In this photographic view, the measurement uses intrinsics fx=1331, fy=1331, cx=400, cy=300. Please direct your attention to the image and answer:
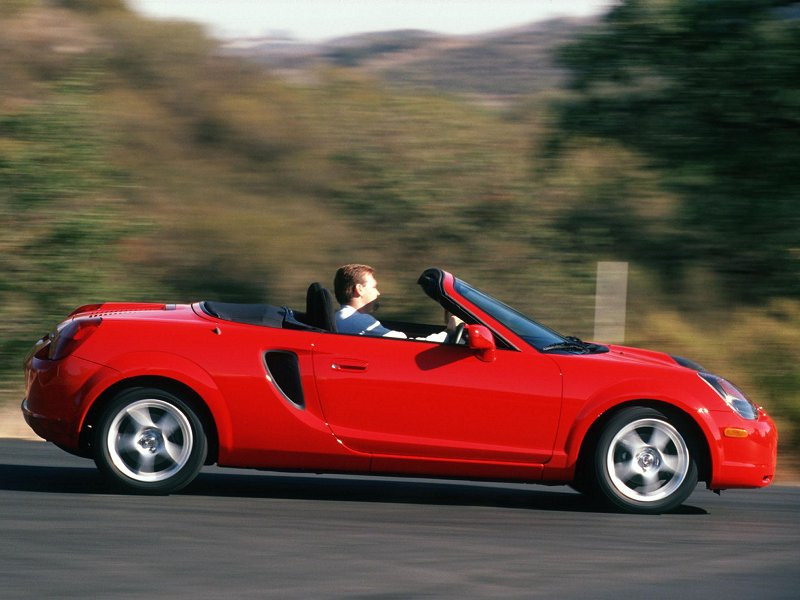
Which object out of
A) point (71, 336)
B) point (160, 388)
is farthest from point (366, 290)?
point (71, 336)

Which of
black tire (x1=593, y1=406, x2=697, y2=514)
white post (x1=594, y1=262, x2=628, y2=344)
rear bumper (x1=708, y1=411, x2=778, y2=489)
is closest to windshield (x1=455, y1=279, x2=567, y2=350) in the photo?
black tire (x1=593, y1=406, x2=697, y2=514)

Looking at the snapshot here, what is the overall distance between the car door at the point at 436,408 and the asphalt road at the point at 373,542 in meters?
0.38

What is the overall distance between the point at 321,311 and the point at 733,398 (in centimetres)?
247

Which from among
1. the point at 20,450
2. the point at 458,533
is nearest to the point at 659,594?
the point at 458,533

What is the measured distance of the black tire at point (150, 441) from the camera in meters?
7.50

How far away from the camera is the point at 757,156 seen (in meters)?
15.1

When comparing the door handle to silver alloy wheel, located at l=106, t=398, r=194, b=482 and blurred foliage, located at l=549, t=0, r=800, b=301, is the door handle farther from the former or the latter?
blurred foliage, located at l=549, t=0, r=800, b=301

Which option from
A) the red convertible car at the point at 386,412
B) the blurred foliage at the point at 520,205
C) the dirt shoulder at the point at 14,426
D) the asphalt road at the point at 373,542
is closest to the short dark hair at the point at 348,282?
the red convertible car at the point at 386,412

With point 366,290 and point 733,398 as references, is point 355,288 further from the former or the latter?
point 733,398

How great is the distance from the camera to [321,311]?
25.6 ft

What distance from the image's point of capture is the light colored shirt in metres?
7.84

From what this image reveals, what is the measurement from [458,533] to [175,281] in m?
11.1

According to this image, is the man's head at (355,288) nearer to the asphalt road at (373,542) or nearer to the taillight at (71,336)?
the asphalt road at (373,542)

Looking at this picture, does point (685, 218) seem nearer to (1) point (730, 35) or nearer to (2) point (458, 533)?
(1) point (730, 35)
